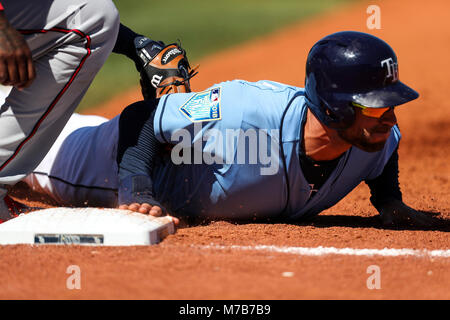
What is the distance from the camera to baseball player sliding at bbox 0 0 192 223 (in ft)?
10.4

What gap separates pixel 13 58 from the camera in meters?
2.90

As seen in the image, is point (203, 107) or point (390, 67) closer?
point (390, 67)

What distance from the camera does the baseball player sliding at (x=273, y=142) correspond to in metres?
3.16

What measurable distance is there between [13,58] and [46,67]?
0.35 m

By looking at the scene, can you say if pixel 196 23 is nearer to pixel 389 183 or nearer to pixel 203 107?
pixel 389 183

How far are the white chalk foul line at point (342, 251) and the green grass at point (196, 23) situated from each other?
27.3ft

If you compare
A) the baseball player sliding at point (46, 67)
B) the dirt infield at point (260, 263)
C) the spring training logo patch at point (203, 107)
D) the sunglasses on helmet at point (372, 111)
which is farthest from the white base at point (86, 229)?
the sunglasses on helmet at point (372, 111)

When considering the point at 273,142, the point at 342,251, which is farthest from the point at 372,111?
the point at 342,251

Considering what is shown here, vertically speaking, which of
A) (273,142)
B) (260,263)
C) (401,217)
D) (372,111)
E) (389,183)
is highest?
(372,111)

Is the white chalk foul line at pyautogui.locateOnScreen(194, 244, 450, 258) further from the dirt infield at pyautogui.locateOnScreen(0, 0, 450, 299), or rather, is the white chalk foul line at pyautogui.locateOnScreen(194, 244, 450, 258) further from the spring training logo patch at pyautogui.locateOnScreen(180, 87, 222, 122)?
the spring training logo patch at pyautogui.locateOnScreen(180, 87, 222, 122)

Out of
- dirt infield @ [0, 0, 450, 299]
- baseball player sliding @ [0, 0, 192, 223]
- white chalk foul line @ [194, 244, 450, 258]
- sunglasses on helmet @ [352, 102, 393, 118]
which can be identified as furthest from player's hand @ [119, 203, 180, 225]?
sunglasses on helmet @ [352, 102, 393, 118]

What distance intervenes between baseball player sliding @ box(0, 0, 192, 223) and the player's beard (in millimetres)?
1262

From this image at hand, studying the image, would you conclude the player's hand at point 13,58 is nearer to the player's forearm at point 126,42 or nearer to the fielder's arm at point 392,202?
the player's forearm at point 126,42

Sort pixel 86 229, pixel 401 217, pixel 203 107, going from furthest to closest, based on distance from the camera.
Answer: pixel 401 217
pixel 203 107
pixel 86 229
